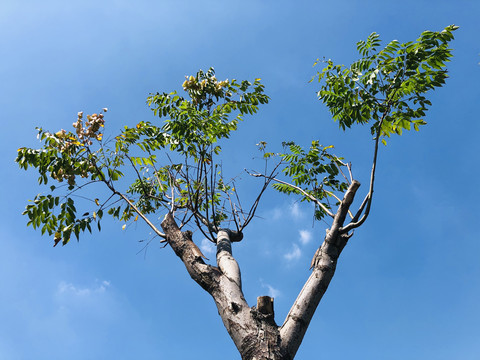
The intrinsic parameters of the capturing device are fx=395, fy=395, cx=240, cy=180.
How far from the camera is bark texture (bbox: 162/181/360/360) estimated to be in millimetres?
4121

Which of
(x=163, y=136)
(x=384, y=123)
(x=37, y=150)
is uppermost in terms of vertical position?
(x=384, y=123)

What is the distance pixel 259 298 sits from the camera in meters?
4.45

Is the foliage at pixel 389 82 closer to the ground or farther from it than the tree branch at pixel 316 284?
farther from it

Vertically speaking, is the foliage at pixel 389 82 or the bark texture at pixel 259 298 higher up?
the foliage at pixel 389 82

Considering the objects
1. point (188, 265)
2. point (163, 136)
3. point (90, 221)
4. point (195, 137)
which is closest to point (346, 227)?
point (188, 265)

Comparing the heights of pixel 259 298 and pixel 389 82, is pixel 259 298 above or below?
below

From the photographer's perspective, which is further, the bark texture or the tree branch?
the tree branch

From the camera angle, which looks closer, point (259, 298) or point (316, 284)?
point (259, 298)

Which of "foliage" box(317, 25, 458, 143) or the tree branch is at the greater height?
"foliage" box(317, 25, 458, 143)

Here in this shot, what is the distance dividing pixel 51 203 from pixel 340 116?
446 centimetres

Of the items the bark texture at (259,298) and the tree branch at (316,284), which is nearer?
the bark texture at (259,298)

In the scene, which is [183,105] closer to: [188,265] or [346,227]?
[188,265]

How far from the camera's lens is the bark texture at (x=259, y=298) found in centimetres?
412

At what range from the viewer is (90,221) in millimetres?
5879
